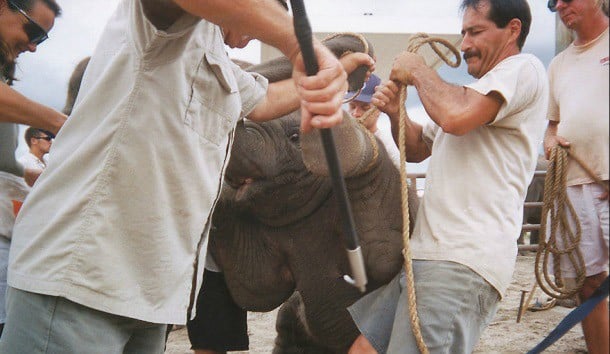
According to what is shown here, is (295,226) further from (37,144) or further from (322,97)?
(322,97)

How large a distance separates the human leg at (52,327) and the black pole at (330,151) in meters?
0.70

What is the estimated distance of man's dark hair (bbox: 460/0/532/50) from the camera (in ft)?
6.89

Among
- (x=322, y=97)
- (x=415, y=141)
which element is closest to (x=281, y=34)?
(x=322, y=97)

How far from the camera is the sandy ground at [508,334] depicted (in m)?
3.97

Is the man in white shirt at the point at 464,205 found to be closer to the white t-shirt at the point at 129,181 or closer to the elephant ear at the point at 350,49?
the elephant ear at the point at 350,49

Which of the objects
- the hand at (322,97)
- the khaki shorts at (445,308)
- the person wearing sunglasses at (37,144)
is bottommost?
the khaki shorts at (445,308)

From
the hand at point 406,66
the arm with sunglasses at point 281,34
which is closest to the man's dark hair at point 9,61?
the arm with sunglasses at point 281,34

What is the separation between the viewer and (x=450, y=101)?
1864mm

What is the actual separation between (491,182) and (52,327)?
1269 mm

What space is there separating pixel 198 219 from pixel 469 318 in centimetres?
89

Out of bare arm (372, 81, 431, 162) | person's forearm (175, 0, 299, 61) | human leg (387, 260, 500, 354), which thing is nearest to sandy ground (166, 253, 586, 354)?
bare arm (372, 81, 431, 162)

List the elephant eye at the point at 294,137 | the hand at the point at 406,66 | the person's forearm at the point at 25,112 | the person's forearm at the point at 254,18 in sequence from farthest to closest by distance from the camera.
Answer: the elephant eye at the point at 294,137 → the hand at the point at 406,66 → the person's forearm at the point at 25,112 → the person's forearm at the point at 254,18

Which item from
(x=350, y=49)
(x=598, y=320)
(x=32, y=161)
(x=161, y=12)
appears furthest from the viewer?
(x=32, y=161)

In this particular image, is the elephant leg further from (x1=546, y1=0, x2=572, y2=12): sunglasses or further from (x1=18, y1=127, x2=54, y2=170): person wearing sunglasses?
(x1=546, y1=0, x2=572, y2=12): sunglasses
